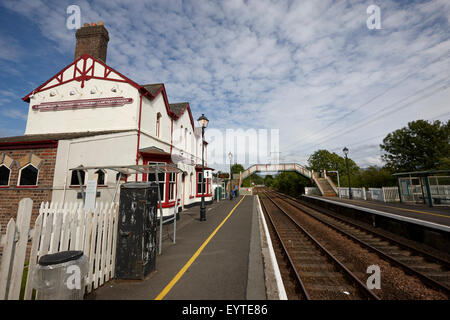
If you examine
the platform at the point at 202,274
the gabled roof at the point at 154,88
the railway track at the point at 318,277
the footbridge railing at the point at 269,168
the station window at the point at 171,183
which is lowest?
the railway track at the point at 318,277

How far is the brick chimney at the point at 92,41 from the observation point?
1241 centimetres

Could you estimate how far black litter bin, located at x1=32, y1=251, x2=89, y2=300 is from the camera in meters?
2.31

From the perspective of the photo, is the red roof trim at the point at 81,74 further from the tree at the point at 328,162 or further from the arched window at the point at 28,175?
the tree at the point at 328,162

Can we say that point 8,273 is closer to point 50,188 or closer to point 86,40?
point 50,188

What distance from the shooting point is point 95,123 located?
423 inches

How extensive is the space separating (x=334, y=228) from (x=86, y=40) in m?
18.9

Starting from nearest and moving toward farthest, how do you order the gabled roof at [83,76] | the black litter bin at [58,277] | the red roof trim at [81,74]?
the black litter bin at [58,277] < the gabled roof at [83,76] < the red roof trim at [81,74]

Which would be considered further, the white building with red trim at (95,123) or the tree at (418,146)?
the tree at (418,146)

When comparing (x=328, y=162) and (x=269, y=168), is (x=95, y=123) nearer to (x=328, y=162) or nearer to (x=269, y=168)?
(x=269, y=168)

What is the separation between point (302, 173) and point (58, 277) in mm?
37052

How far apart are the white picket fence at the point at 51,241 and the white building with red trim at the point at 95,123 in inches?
206

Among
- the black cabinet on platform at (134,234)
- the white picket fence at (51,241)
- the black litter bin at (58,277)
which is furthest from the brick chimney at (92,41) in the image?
the black litter bin at (58,277)

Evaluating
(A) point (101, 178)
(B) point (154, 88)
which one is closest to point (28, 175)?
(A) point (101, 178)
